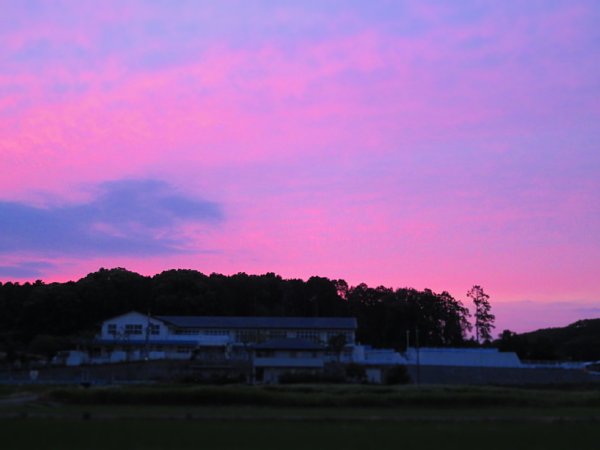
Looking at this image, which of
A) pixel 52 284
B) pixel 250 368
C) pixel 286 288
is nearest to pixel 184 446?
pixel 250 368

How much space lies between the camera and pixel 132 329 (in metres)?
86.4

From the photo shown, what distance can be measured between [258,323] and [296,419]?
172 feet

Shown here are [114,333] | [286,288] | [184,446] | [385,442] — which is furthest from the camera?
[286,288]

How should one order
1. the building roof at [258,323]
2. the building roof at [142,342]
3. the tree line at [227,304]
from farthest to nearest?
the tree line at [227,304] < the building roof at [258,323] < the building roof at [142,342]

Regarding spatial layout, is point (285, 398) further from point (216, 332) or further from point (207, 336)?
point (216, 332)

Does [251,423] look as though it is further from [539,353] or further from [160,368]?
[539,353]

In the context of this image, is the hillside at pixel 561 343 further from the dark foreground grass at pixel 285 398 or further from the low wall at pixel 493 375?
the dark foreground grass at pixel 285 398

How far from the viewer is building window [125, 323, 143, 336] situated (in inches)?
3386

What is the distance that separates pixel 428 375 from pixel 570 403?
23.5 m

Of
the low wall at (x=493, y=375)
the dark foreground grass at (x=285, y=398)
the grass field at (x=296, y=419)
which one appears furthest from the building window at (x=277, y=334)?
the dark foreground grass at (x=285, y=398)

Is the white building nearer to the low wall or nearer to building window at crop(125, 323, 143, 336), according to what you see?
building window at crop(125, 323, 143, 336)

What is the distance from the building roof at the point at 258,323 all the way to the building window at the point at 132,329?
2.54 metres

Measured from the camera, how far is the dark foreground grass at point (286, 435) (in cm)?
2334

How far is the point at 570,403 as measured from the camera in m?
47.0
